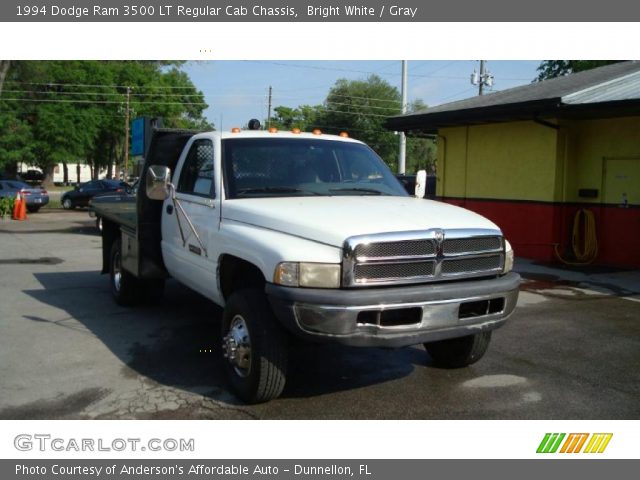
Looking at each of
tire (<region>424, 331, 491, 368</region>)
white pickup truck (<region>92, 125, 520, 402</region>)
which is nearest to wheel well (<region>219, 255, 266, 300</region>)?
white pickup truck (<region>92, 125, 520, 402</region>)

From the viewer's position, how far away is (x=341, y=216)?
4.44 meters

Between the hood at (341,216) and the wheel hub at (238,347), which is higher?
the hood at (341,216)

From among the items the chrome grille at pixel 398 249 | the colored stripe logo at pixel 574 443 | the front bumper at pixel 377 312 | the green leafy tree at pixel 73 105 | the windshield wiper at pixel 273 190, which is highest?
the green leafy tree at pixel 73 105

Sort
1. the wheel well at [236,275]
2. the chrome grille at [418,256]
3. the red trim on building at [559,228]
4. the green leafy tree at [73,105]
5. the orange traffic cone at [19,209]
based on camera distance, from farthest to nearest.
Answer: the green leafy tree at [73,105]
the orange traffic cone at [19,209]
the red trim on building at [559,228]
the wheel well at [236,275]
the chrome grille at [418,256]

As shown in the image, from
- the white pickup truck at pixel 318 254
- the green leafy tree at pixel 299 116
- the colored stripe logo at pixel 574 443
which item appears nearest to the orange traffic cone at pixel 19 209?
the white pickup truck at pixel 318 254

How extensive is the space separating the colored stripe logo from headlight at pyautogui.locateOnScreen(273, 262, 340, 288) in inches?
67.2

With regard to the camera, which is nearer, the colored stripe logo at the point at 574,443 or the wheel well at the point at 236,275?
the colored stripe logo at the point at 574,443

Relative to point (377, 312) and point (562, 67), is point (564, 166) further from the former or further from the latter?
point (562, 67)

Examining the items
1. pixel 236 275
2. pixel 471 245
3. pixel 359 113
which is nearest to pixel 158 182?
pixel 236 275

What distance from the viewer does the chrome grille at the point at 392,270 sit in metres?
4.13

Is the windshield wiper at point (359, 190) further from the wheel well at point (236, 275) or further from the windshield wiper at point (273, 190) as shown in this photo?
the wheel well at point (236, 275)

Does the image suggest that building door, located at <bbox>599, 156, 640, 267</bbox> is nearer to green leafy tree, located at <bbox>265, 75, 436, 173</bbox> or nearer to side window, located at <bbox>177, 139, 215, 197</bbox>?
side window, located at <bbox>177, 139, 215, 197</bbox>

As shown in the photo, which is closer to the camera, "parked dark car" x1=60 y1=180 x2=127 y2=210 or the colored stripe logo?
the colored stripe logo

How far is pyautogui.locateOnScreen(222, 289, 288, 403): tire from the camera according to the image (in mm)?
4371
